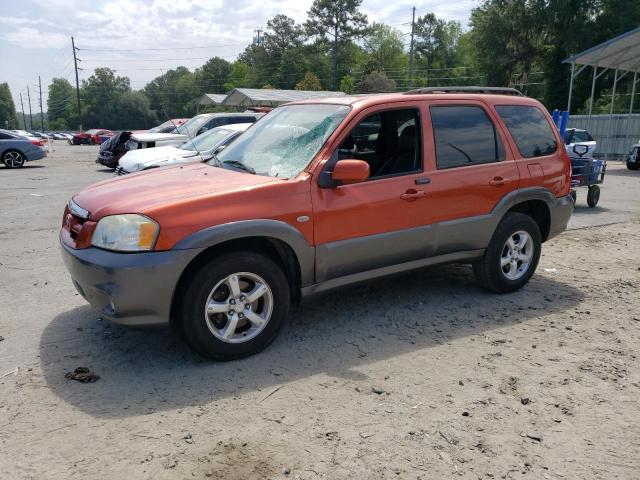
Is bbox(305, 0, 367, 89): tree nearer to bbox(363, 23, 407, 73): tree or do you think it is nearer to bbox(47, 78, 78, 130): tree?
bbox(363, 23, 407, 73): tree

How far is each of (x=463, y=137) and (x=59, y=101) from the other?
15344 cm

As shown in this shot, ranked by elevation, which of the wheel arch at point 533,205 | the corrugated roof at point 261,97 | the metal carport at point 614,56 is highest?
the metal carport at point 614,56

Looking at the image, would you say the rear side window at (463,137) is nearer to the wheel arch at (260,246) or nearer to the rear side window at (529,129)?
the rear side window at (529,129)

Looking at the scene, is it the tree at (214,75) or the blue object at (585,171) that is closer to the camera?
the blue object at (585,171)

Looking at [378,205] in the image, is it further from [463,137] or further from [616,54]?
[616,54]

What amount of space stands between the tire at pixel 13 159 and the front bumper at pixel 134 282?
18.2m

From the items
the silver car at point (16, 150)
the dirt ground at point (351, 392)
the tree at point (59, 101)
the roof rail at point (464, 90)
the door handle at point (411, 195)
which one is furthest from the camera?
the tree at point (59, 101)

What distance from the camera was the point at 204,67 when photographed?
4358 inches

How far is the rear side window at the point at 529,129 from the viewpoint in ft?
17.0

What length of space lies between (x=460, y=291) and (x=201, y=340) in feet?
9.40

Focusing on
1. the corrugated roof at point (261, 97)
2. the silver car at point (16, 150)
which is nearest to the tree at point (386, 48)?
the corrugated roof at point (261, 97)

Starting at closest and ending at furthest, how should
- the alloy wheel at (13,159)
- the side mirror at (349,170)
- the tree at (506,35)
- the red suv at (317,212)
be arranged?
1. the red suv at (317,212)
2. the side mirror at (349,170)
3. the alloy wheel at (13,159)
4. the tree at (506,35)

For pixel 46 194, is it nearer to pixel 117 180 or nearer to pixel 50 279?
pixel 50 279

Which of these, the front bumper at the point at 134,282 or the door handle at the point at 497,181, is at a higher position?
the door handle at the point at 497,181
